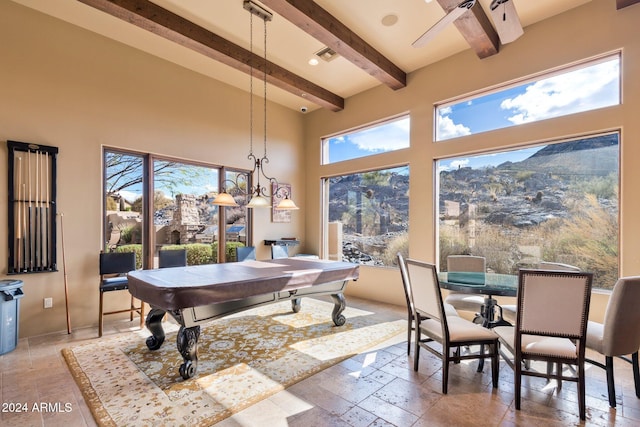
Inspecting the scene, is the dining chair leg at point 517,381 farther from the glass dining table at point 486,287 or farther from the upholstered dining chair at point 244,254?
the upholstered dining chair at point 244,254

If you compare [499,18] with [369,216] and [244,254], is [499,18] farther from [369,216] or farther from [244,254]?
[244,254]

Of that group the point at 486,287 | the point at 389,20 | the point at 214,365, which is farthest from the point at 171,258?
the point at 389,20

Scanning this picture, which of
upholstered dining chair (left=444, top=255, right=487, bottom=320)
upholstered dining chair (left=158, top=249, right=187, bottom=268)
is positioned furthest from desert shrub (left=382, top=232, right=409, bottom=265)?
upholstered dining chair (left=158, top=249, right=187, bottom=268)

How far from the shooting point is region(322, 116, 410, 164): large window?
5.28 m

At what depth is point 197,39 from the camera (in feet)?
12.6

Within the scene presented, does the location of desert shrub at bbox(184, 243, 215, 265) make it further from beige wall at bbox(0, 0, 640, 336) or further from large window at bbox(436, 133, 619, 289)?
large window at bbox(436, 133, 619, 289)

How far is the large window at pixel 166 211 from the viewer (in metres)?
4.37

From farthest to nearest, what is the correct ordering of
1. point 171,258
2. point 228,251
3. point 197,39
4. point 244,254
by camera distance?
point 228,251
point 244,254
point 171,258
point 197,39

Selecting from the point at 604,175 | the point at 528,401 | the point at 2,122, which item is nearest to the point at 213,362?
the point at 528,401

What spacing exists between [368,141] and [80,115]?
454cm

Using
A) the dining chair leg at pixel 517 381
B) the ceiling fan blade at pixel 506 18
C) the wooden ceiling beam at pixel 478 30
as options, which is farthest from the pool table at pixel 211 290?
the wooden ceiling beam at pixel 478 30

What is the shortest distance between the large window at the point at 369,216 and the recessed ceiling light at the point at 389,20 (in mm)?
2246

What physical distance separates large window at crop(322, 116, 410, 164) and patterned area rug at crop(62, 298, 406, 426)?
10.0ft

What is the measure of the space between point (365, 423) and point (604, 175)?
150 inches
